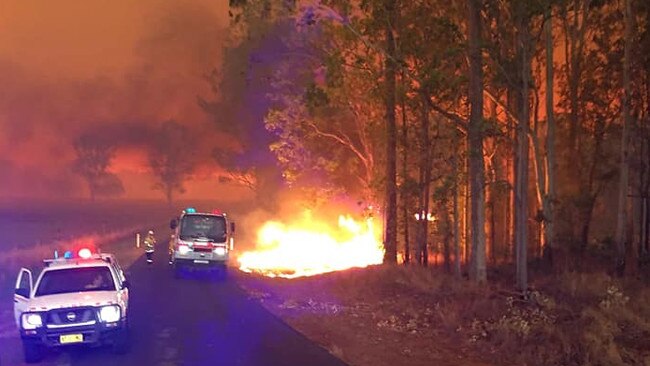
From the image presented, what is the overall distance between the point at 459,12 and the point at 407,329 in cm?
1209

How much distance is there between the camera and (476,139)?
18266 millimetres

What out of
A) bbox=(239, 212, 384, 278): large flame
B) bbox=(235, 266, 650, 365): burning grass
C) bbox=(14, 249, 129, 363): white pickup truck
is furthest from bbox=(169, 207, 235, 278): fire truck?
bbox=(14, 249, 129, 363): white pickup truck

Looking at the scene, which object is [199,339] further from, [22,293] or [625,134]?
[625,134]

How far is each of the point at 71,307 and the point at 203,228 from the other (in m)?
15.4

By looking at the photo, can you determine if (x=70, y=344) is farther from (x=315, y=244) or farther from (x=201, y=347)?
(x=315, y=244)

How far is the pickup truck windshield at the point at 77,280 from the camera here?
11922 mm

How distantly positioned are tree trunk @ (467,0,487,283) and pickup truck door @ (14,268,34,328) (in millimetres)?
11785

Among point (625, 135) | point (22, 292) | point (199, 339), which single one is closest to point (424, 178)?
point (625, 135)

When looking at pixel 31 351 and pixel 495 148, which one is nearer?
pixel 31 351

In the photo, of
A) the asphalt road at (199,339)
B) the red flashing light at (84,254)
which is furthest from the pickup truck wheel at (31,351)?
the red flashing light at (84,254)

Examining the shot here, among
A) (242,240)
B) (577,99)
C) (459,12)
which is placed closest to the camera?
(459,12)

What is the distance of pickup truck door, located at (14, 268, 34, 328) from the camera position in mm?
11297

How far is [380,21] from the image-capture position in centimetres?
1827

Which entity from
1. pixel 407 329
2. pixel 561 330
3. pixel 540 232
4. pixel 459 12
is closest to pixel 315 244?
pixel 540 232
